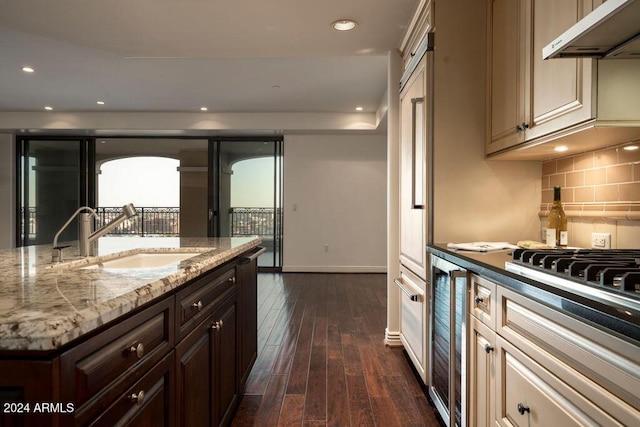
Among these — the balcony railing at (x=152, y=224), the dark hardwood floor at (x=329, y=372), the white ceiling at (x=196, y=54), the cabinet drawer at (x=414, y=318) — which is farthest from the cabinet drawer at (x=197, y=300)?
the balcony railing at (x=152, y=224)

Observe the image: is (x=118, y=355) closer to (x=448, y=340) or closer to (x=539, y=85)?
(x=448, y=340)

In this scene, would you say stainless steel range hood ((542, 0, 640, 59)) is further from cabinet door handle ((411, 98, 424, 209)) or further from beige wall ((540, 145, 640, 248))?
cabinet door handle ((411, 98, 424, 209))

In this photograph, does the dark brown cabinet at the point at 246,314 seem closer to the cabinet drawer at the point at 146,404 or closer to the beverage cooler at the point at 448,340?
the cabinet drawer at the point at 146,404

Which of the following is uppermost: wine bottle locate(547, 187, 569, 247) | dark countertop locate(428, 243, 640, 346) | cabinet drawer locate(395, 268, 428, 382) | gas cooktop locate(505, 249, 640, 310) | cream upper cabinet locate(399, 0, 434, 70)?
cream upper cabinet locate(399, 0, 434, 70)

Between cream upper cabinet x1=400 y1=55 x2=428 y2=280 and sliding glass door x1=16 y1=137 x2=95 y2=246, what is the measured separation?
596cm

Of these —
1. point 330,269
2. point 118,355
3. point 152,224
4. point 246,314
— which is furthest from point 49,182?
point 118,355

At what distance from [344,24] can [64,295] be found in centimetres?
232

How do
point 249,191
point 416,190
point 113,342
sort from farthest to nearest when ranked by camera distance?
point 249,191 < point 416,190 < point 113,342

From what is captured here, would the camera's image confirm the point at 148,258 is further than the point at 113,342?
Yes

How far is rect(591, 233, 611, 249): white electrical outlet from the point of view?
1.58 m

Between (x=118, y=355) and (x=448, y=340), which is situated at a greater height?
(x=118, y=355)

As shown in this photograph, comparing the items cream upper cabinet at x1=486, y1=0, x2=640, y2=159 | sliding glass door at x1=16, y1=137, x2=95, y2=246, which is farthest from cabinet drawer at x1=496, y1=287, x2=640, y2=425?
sliding glass door at x1=16, y1=137, x2=95, y2=246

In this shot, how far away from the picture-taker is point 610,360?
0.75 meters

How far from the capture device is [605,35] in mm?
1056
